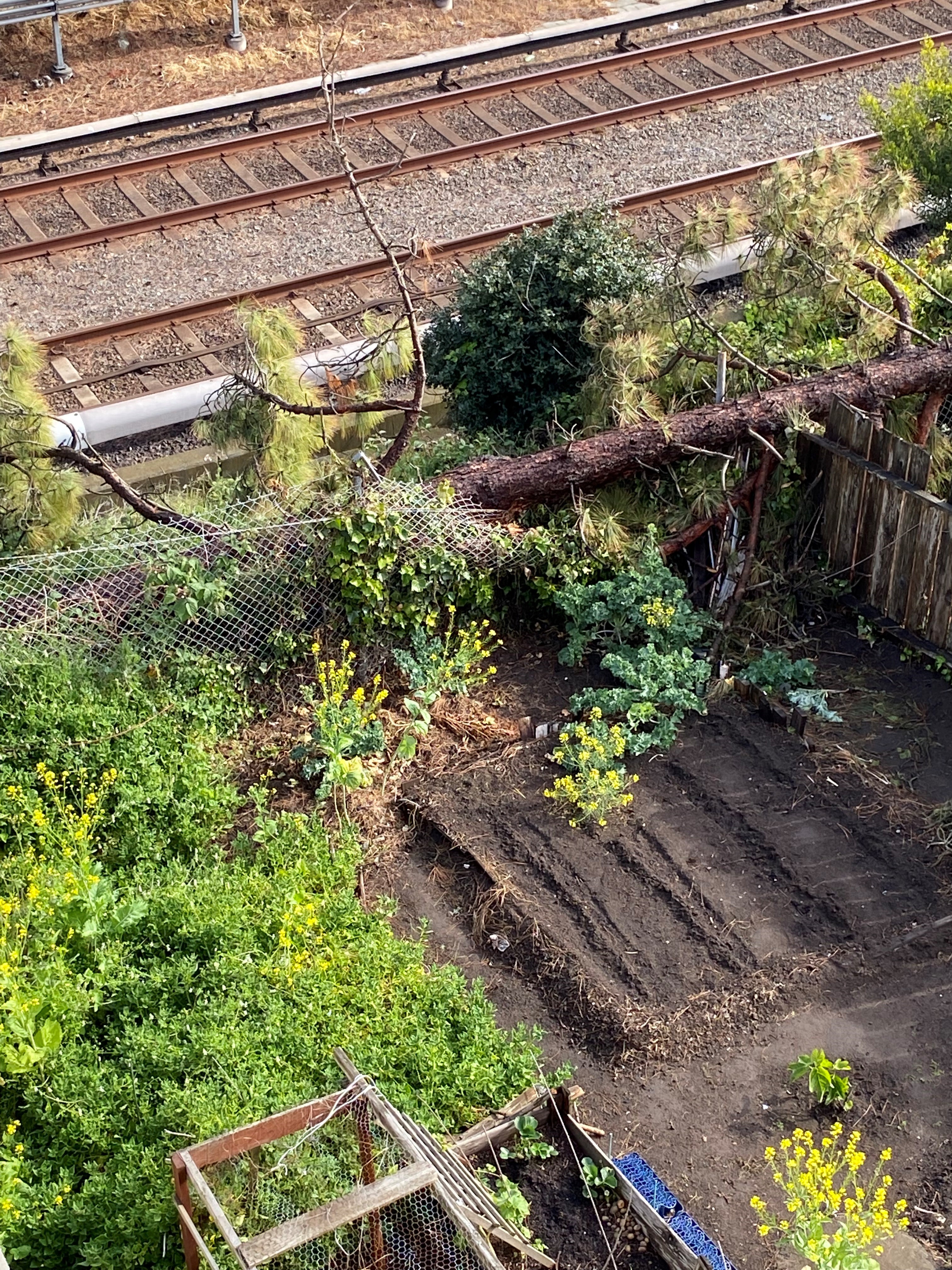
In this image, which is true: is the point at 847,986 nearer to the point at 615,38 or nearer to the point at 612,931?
the point at 612,931

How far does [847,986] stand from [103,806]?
12.7ft

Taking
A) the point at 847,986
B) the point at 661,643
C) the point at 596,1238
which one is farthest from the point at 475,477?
the point at 596,1238

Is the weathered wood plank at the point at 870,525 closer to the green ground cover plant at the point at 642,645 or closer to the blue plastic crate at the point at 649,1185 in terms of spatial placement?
the green ground cover plant at the point at 642,645

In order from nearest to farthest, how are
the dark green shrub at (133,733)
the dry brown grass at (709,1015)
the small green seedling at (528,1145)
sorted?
1. the small green seedling at (528,1145)
2. the dry brown grass at (709,1015)
3. the dark green shrub at (133,733)

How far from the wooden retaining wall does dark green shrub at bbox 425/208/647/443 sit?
73.3 inches

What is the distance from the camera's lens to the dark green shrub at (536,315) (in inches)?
393

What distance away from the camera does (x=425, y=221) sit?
13.4 m

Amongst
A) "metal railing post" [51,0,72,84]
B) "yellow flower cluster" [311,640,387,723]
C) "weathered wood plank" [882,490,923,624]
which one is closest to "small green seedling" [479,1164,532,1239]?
"yellow flower cluster" [311,640,387,723]

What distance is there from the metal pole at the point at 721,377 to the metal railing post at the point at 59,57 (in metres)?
9.65

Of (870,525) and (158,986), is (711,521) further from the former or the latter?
(158,986)

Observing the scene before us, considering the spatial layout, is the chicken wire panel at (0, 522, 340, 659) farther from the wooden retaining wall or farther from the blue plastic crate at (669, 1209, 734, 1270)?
the blue plastic crate at (669, 1209, 734, 1270)

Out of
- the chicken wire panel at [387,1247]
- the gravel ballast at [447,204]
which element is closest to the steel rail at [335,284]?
the gravel ballast at [447,204]

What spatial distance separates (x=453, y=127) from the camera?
14812 millimetres

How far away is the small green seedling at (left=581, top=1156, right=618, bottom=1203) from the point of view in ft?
19.9
